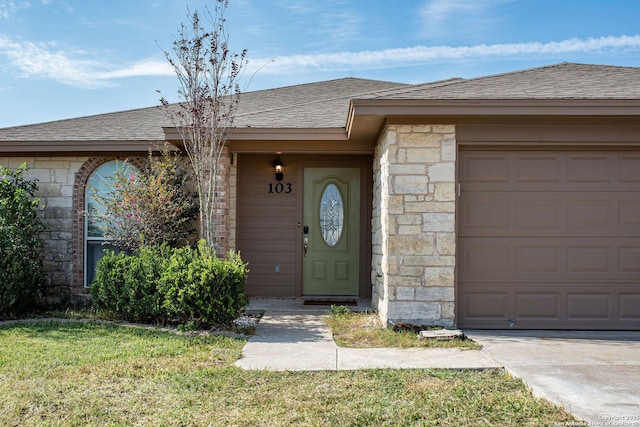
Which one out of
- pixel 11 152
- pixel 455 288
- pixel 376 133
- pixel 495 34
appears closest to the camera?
pixel 455 288

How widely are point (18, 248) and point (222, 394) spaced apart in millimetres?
5106

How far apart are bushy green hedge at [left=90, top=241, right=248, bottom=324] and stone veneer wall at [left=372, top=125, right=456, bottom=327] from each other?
185 centimetres

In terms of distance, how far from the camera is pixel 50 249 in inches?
338

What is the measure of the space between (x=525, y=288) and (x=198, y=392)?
4.28 m

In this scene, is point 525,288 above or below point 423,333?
above

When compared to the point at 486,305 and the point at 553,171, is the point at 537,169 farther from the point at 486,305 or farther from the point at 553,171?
the point at 486,305

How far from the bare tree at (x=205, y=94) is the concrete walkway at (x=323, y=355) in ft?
6.81

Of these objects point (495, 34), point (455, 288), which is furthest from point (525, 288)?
point (495, 34)

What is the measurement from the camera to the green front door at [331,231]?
9062 mm

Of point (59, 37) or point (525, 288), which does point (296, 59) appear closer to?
point (59, 37)

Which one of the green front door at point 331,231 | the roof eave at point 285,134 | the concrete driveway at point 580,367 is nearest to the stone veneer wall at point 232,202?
the roof eave at point 285,134

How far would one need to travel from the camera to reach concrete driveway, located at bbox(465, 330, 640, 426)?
3.65m

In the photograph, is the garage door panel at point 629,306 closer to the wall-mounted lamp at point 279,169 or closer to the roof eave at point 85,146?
the wall-mounted lamp at point 279,169

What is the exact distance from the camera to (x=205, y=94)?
7676mm
